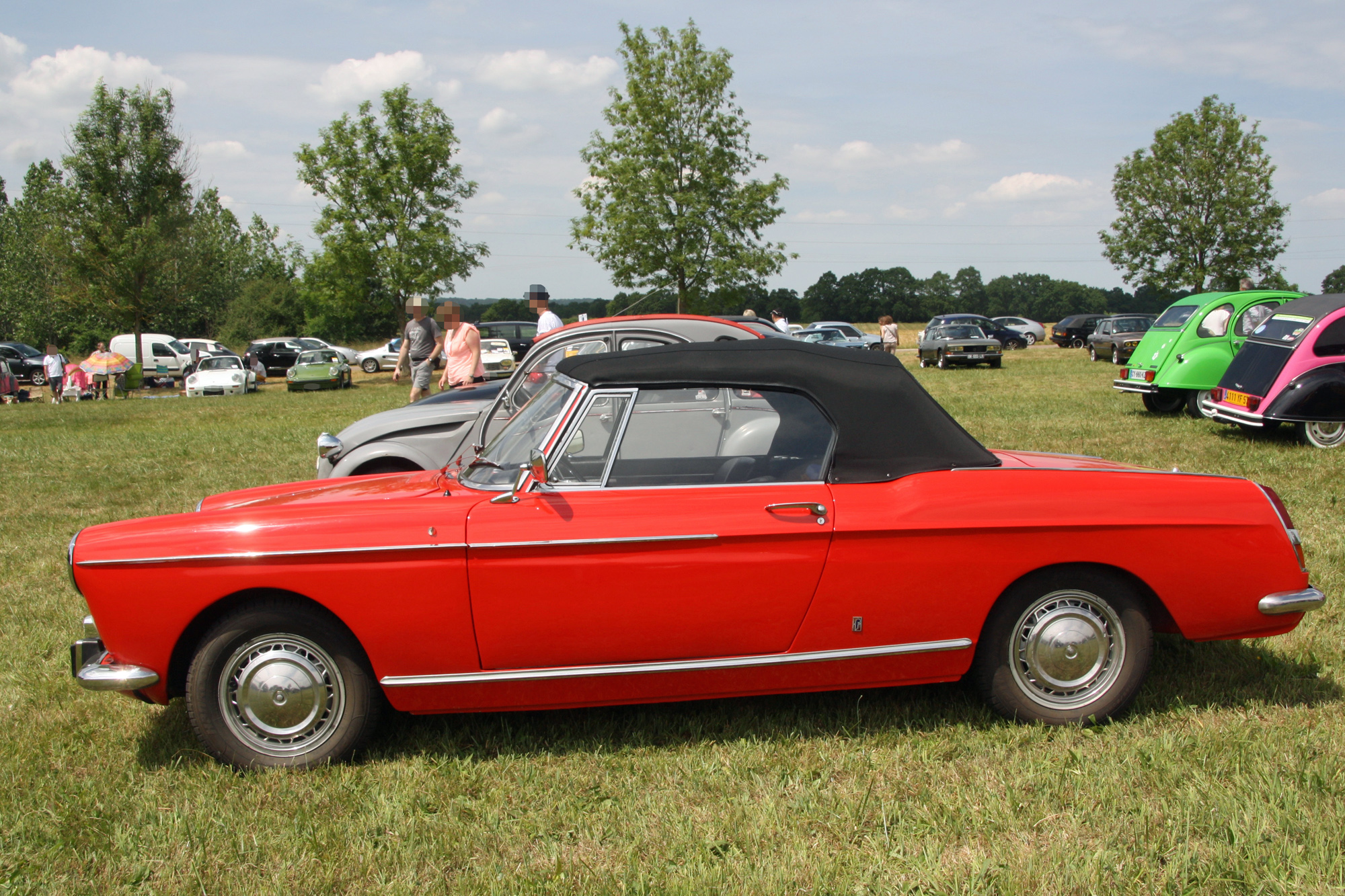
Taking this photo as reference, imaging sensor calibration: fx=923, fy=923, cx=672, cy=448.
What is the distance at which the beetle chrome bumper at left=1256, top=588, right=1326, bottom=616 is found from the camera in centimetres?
350

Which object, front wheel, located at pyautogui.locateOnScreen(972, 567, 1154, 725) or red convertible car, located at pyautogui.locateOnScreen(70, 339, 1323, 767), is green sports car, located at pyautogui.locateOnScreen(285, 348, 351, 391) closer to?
red convertible car, located at pyautogui.locateOnScreen(70, 339, 1323, 767)

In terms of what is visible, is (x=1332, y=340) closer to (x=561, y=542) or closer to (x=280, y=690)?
(x=561, y=542)

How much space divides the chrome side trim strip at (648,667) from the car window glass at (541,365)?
252 cm

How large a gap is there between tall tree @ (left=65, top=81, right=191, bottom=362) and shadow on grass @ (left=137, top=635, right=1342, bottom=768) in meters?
33.2

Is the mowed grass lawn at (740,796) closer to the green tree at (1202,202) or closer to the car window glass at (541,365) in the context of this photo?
the car window glass at (541,365)

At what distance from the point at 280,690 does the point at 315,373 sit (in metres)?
28.2

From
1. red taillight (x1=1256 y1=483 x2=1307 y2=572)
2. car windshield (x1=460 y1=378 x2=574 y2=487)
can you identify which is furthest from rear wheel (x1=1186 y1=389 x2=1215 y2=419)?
car windshield (x1=460 y1=378 x2=574 y2=487)

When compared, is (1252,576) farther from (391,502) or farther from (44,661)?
(44,661)

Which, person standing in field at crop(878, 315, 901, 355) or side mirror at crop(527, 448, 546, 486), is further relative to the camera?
person standing in field at crop(878, 315, 901, 355)

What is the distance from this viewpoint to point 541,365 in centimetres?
648

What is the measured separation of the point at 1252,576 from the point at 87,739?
4.69 meters

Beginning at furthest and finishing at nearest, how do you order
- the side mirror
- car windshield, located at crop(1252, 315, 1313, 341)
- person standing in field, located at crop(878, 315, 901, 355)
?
person standing in field, located at crop(878, 315, 901, 355), car windshield, located at crop(1252, 315, 1313, 341), the side mirror

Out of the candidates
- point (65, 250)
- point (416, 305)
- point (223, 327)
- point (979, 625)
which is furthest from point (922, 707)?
point (223, 327)

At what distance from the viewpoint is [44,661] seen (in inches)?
184
